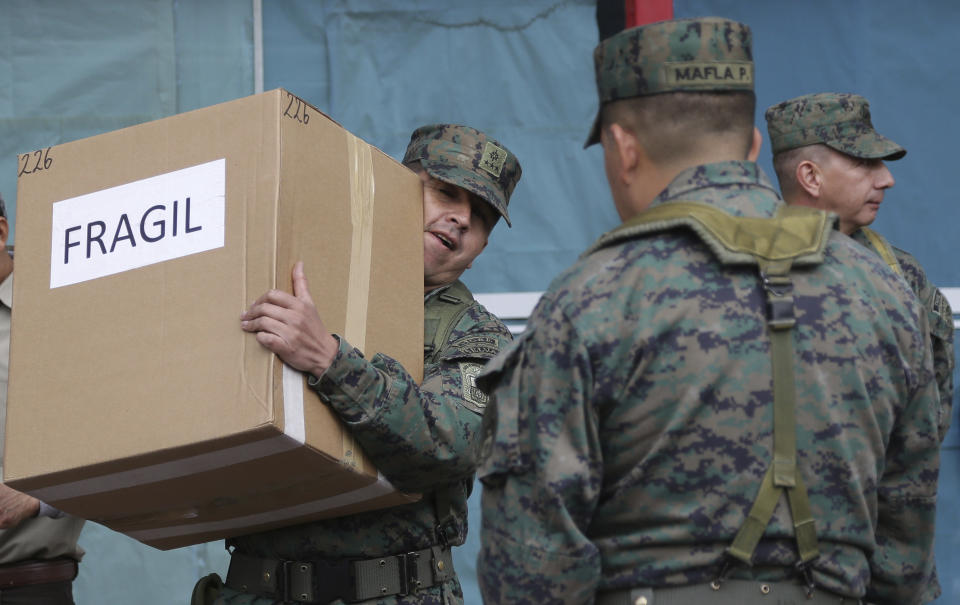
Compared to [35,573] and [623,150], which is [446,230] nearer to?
[623,150]

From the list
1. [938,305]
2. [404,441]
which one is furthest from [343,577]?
[938,305]

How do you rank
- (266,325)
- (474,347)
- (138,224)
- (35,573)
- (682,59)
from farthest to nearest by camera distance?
(35,573) → (474,347) → (138,224) → (266,325) → (682,59)

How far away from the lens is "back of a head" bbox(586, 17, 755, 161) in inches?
73.1

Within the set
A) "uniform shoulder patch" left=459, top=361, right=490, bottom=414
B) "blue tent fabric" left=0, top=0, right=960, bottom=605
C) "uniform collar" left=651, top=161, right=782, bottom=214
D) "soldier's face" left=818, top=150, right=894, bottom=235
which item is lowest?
"uniform shoulder patch" left=459, top=361, right=490, bottom=414

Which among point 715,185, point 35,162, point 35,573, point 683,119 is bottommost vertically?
point 35,573

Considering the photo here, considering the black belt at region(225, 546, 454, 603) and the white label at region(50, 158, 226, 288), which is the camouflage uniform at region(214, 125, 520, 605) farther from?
Result: the white label at region(50, 158, 226, 288)

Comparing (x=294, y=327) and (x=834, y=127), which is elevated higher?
(x=834, y=127)

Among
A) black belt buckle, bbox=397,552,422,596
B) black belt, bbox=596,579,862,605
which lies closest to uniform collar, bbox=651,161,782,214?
black belt, bbox=596,579,862,605

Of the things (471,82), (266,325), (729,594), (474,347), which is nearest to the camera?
(729,594)

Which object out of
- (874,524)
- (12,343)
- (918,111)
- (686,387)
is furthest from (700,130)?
(918,111)

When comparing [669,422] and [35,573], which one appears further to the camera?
[35,573]

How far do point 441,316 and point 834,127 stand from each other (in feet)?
5.29

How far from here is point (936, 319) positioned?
3.80 m

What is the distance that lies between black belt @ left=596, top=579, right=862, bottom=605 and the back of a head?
65 centimetres
